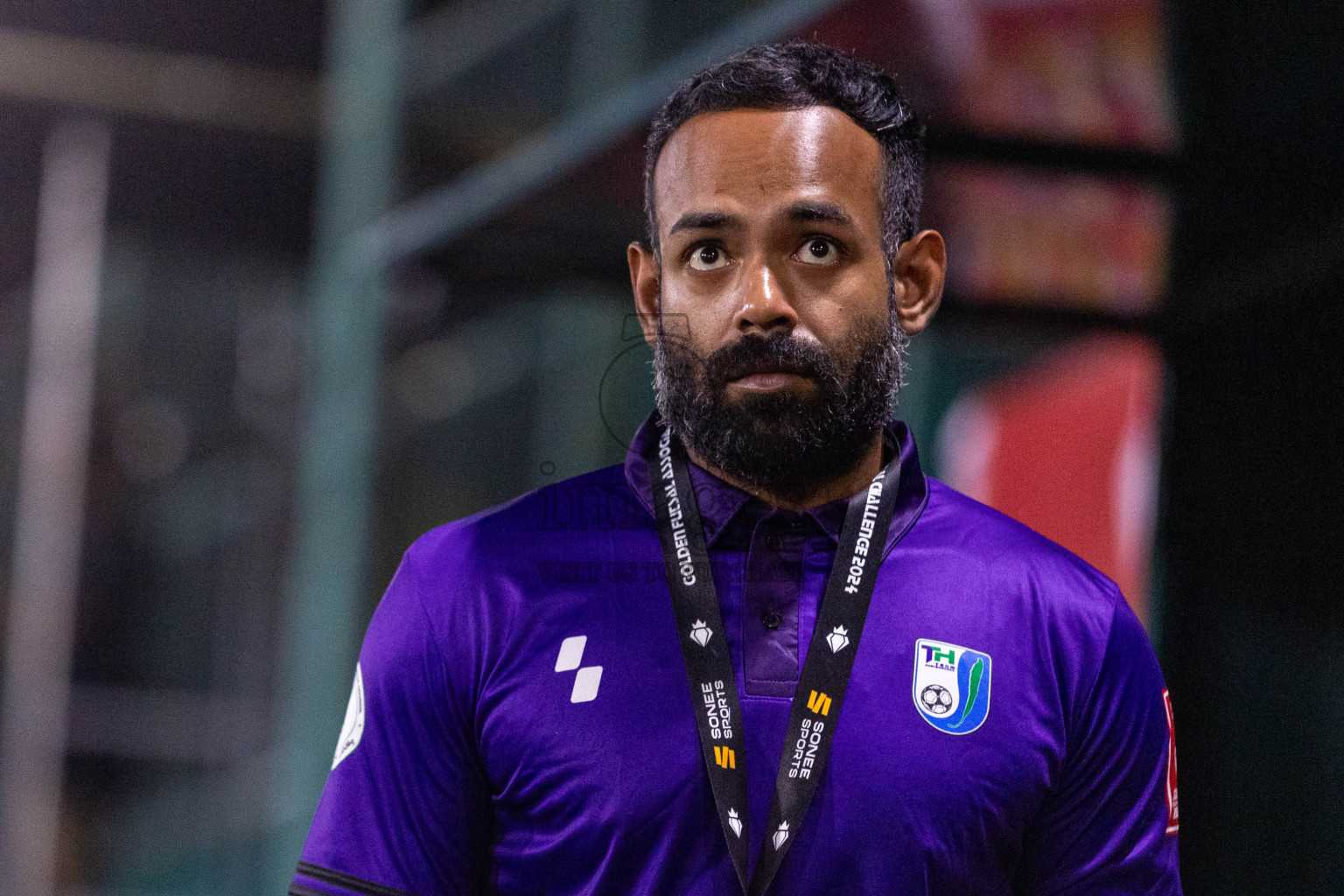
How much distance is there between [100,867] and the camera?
29.1 feet

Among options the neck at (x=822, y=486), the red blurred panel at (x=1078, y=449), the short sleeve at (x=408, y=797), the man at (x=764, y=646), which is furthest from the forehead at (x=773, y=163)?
the red blurred panel at (x=1078, y=449)

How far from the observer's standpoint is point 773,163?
198 centimetres

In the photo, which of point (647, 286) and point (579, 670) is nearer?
point (579, 670)

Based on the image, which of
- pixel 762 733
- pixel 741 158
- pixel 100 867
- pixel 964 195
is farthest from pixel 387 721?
pixel 100 867

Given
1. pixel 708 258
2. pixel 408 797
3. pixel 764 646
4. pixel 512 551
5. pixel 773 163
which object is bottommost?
pixel 408 797

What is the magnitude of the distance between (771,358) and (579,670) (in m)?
0.51

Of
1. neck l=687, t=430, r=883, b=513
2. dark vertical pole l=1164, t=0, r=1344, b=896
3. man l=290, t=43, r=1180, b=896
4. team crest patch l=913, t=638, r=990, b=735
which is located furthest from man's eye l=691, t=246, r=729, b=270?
dark vertical pole l=1164, t=0, r=1344, b=896

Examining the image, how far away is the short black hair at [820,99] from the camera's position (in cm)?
204

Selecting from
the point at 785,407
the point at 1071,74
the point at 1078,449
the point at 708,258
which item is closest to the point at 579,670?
the point at 785,407

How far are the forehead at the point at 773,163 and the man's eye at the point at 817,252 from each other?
0.19 ft

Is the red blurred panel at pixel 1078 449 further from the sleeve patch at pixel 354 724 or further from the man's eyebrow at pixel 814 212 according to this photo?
the sleeve patch at pixel 354 724

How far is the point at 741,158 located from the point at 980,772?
0.91 meters

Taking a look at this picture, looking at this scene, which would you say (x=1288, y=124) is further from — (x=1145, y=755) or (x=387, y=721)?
(x=387, y=721)

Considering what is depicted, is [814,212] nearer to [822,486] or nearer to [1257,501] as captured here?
[822,486]
